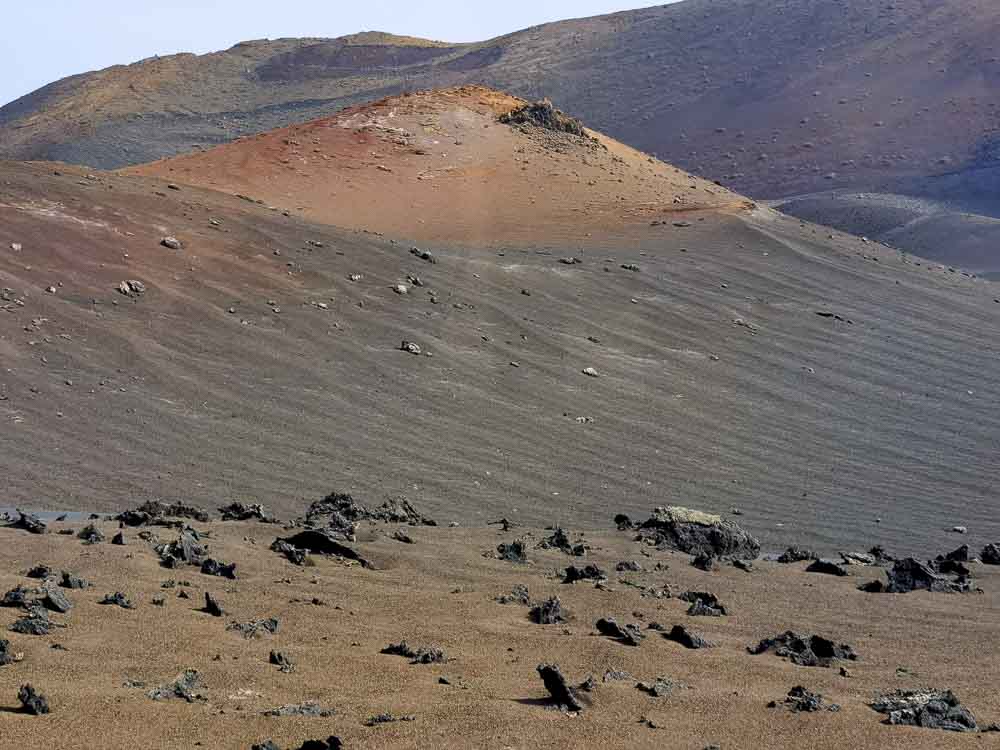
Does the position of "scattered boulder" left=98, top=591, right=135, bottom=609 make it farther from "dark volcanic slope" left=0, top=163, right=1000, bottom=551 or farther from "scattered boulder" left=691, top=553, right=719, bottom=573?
"scattered boulder" left=691, top=553, right=719, bottom=573

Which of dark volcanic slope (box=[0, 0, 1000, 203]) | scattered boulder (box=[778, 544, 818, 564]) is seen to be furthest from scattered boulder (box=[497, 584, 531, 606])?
dark volcanic slope (box=[0, 0, 1000, 203])

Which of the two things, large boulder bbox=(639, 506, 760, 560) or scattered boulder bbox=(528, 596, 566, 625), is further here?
large boulder bbox=(639, 506, 760, 560)

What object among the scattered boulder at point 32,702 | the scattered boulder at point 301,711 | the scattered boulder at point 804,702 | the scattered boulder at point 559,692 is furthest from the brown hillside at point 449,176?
the scattered boulder at point 32,702

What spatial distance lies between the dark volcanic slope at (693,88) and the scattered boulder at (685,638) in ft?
174

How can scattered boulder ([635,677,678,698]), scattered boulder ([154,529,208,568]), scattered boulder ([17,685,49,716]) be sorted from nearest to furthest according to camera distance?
scattered boulder ([17,685,49,716]), scattered boulder ([635,677,678,698]), scattered boulder ([154,529,208,568])

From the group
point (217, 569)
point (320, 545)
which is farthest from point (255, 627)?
point (320, 545)

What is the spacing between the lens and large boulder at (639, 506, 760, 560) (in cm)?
1179

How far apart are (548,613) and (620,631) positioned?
0.66 m

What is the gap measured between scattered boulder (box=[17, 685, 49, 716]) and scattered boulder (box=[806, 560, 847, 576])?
23.9 ft

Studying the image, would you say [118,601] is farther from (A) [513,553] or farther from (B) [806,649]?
(B) [806,649]

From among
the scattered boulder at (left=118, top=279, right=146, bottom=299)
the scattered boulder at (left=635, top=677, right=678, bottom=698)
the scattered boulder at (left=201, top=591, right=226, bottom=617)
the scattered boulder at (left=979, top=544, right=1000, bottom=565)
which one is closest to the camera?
the scattered boulder at (left=635, top=677, right=678, bottom=698)

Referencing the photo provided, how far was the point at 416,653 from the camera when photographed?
7188mm

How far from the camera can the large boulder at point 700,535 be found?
11.8 metres

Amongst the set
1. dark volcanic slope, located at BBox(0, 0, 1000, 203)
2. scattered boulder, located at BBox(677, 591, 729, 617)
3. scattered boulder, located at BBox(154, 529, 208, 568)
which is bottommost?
scattered boulder, located at BBox(677, 591, 729, 617)
